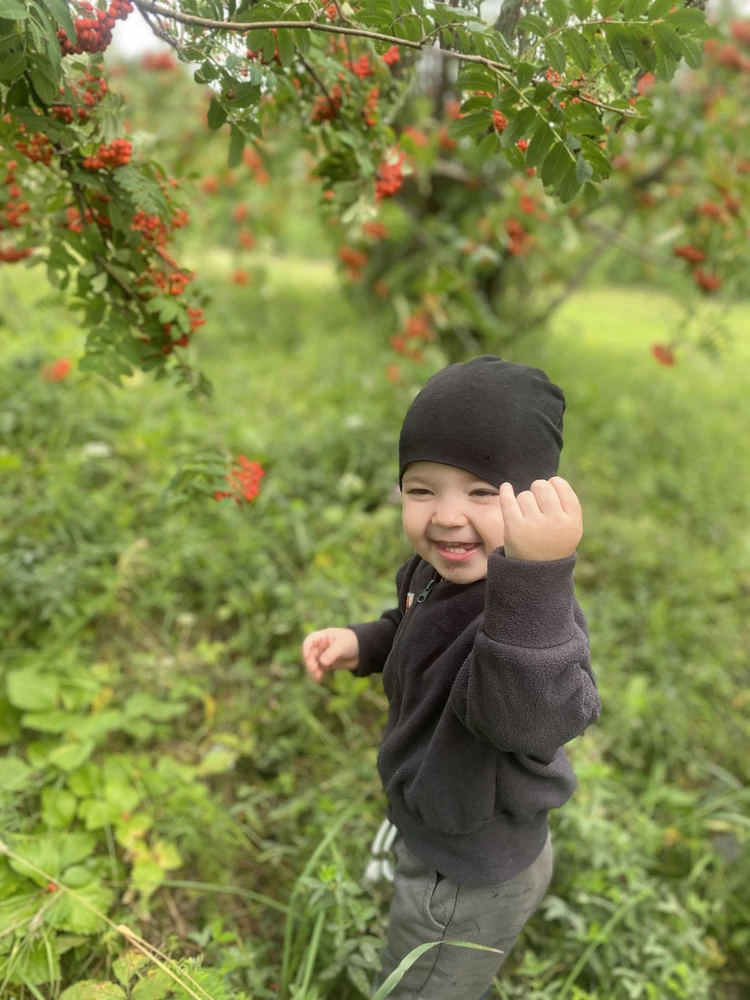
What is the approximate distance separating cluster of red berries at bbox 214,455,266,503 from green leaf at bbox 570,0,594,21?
111cm

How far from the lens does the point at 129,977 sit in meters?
1.43

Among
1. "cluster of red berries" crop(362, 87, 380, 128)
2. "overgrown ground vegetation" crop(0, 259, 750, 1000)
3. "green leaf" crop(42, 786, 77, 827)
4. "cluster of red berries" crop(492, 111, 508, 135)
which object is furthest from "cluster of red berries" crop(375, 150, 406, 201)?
"green leaf" crop(42, 786, 77, 827)

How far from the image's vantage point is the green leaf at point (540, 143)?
126cm

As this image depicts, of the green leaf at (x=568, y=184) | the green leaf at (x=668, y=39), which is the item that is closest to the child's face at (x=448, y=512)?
the green leaf at (x=568, y=184)

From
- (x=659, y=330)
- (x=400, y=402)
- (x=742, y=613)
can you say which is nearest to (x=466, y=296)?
(x=400, y=402)

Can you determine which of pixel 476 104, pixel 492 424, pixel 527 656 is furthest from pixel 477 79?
pixel 527 656

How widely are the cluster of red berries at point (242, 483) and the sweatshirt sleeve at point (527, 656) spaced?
2.99 ft

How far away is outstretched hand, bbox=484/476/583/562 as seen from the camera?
954 mm

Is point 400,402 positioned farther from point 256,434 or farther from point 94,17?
point 94,17

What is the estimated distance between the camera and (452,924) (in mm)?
1316

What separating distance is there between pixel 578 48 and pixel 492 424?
64 centimetres

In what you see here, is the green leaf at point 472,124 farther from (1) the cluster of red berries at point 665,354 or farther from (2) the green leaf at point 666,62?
(1) the cluster of red berries at point 665,354

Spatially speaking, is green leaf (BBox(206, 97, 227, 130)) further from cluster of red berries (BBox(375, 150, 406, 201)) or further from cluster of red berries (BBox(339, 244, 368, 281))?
cluster of red berries (BBox(339, 244, 368, 281))

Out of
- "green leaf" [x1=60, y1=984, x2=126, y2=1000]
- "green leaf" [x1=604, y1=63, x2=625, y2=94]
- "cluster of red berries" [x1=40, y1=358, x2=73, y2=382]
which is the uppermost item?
"green leaf" [x1=604, y1=63, x2=625, y2=94]
